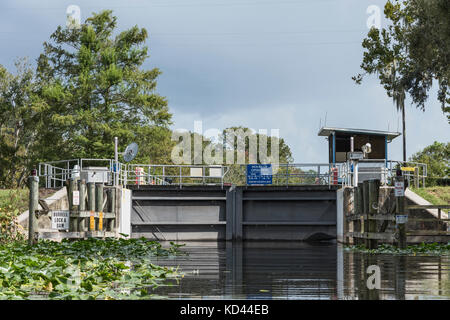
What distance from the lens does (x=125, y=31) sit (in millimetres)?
42344

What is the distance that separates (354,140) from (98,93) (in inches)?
677

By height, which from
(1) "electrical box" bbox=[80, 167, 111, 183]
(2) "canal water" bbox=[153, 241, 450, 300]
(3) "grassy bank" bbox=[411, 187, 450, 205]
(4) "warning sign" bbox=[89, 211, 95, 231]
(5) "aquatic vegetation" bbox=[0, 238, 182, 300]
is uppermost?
(1) "electrical box" bbox=[80, 167, 111, 183]

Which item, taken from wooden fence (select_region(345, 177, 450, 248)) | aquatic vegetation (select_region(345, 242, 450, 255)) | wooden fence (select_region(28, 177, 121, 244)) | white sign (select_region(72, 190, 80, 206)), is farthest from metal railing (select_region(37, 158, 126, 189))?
aquatic vegetation (select_region(345, 242, 450, 255))

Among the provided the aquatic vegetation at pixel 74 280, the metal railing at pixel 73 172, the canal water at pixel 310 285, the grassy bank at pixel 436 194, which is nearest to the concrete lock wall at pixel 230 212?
the metal railing at pixel 73 172

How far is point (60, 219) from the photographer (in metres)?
14.2

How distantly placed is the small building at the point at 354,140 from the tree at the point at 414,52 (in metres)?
2.45

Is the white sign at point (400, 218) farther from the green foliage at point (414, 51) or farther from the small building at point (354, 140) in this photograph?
the small building at point (354, 140)

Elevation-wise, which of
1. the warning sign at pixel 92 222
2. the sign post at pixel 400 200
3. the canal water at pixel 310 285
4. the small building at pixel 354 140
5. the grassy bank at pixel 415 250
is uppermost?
the small building at pixel 354 140

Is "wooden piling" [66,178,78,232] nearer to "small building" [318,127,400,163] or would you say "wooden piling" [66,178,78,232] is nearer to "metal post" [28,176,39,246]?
"metal post" [28,176,39,246]

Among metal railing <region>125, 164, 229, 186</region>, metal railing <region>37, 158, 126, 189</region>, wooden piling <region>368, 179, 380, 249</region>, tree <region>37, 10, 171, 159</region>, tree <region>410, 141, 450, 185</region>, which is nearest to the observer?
wooden piling <region>368, 179, 380, 249</region>

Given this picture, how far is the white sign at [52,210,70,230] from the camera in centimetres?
1398

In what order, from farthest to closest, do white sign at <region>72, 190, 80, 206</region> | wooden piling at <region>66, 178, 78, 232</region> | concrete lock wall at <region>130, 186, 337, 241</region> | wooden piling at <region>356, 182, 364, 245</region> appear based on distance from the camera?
concrete lock wall at <region>130, 186, 337, 241</region> < wooden piling at <region>356, 182, 364, 245</region> < wooden piling at <region>66, 178, 78, 232</region> < white sign at <region>72, 190, 80, 206</region>

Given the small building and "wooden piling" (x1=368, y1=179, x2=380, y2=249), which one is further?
the small building

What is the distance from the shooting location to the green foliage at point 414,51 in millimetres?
21745
